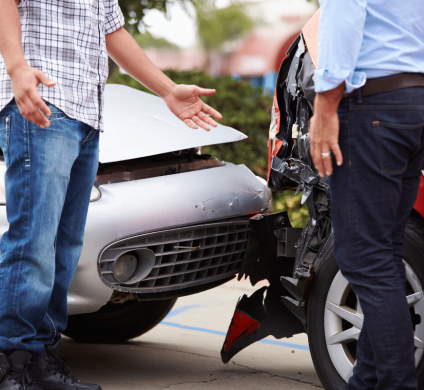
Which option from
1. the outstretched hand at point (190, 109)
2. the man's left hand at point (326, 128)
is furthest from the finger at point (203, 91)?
the man's left hand at point (326, 128)

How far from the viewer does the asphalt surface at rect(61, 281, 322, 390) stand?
2975 millimetres

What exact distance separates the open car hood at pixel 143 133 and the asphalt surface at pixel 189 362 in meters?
1.05

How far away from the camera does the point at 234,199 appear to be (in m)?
3.01

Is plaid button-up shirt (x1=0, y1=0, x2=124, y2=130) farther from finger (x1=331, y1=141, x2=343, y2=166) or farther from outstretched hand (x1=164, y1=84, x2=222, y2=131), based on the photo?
finger (x1=331, y1=141, x2=343, y2=166)

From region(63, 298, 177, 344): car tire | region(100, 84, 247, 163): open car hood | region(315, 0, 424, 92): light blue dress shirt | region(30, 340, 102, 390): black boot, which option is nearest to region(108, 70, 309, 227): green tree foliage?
region(63, 298, 177, 344): car tire

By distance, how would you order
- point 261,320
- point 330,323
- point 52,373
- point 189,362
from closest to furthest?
1. point 52,373
2. point 330,323
3. point 261,320
4. point 189,362

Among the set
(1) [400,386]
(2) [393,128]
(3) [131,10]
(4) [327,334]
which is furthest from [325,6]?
(3) [131,10]

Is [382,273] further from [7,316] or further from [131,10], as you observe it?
[131,10]

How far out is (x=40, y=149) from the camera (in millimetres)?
2197

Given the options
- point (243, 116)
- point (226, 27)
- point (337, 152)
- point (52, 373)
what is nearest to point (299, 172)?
point (337, 152)

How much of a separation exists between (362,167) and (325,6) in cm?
45

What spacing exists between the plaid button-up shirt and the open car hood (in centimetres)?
49

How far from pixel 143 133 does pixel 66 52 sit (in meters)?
0.80

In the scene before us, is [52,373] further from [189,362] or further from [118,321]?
[118,321]
